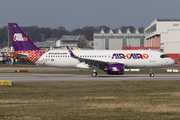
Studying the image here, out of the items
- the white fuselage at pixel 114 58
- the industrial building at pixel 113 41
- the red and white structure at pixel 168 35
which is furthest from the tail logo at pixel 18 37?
the industrial building at pixel 113 41

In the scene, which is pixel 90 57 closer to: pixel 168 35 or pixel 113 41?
pixel 168 35

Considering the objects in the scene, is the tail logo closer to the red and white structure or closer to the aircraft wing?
the aircraft wing

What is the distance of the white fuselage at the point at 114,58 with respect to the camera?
130ft

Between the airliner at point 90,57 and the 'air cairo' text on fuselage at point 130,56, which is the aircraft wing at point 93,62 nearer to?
the airliner at point 90,57

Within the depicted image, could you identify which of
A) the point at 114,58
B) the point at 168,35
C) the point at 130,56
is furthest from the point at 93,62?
the point at 168,35

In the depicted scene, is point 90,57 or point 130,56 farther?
point 90,57

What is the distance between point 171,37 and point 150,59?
68.4 metres

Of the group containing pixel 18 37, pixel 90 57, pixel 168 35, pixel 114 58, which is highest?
pixel 168 35

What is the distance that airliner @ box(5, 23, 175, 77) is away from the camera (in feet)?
129

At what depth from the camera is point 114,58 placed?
39625 mm

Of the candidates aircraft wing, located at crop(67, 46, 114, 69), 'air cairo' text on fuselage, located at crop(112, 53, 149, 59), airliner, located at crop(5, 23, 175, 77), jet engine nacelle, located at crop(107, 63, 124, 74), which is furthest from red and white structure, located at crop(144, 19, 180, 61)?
jet engine nacelle, located at crop(107, 63, 124, 74)

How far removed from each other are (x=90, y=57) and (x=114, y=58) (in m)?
3.57

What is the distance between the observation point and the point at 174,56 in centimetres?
8556

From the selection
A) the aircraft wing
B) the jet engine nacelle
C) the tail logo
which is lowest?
the jet engine nacelle
